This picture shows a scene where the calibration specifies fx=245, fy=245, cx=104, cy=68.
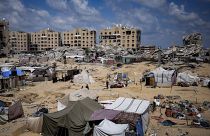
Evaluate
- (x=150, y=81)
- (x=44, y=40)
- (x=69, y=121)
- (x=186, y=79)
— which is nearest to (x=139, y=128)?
(x=69, y=121)

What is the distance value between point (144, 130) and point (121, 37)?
349 feet

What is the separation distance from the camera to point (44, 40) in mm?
136375

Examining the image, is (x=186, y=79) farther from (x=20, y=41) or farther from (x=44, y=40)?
(x=20, y=41)

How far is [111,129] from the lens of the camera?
13492mm

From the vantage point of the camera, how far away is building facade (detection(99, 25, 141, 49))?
11919 centimetres

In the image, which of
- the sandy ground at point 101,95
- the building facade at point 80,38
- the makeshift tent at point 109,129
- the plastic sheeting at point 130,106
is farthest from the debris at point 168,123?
the building facade at point 80,38

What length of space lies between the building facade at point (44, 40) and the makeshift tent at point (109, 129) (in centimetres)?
12324

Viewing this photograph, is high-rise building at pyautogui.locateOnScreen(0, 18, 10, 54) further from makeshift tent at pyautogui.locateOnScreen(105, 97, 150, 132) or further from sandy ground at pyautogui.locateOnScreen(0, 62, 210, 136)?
makeshift tent at pyautogui.locateOnScreen(105, 97, 150, 132)

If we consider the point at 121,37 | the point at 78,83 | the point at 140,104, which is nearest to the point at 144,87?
the point at 78,83

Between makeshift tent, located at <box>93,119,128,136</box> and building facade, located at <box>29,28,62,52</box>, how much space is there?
12324cm

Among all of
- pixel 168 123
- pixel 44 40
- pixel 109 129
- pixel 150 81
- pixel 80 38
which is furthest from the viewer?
pixel 44 40

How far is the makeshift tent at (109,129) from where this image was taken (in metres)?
13.2

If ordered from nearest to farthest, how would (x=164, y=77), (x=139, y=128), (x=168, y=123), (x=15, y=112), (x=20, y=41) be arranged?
(x=139, y=128), (x=168, y=123), (x=15, y=112), (x=164, y=77), (x=20, y=41)

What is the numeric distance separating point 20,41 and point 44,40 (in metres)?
14.0
